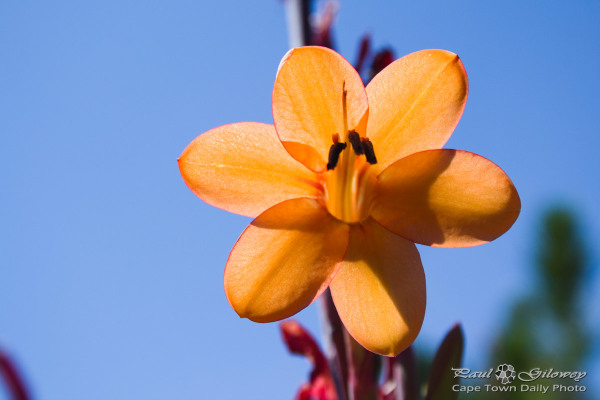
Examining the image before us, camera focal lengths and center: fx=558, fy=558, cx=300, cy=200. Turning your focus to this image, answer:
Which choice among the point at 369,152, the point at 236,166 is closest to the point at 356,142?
the point at 369,152

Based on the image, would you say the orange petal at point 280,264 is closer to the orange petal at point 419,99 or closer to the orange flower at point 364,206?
the orange flower at point 364,206

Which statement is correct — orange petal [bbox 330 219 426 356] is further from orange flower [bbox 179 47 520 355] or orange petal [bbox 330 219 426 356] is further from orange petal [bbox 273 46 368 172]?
orange petal [bbox 273 46 368 172]

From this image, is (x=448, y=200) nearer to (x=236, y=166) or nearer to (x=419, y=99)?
(x=419, y=99)

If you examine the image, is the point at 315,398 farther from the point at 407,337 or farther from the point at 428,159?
the point at 428,159

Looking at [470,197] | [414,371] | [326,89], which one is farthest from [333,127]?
[414,371]

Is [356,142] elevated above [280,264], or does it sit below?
above

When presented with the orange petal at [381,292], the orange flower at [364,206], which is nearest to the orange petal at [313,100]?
the orange flower at [364,206]
